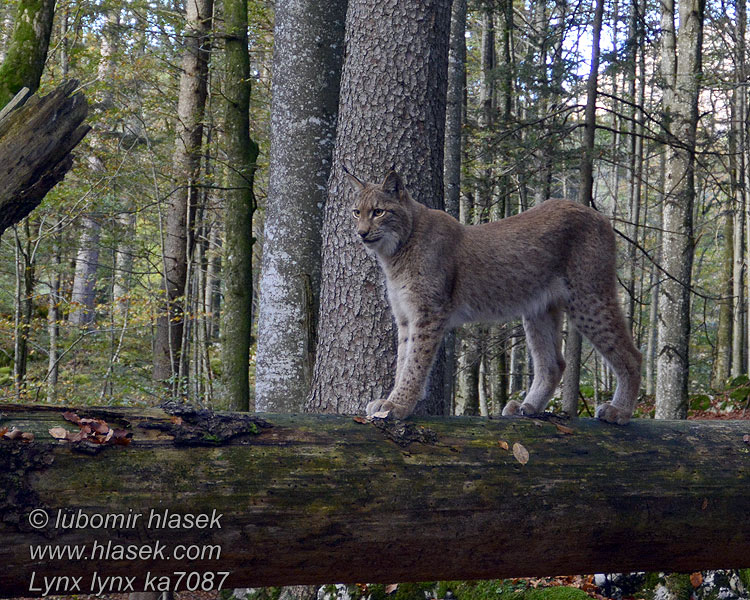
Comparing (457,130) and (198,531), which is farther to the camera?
(457,130)

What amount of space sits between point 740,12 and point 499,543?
1858cm

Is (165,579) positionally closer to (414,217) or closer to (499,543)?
(499,543)

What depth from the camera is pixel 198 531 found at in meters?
2.88

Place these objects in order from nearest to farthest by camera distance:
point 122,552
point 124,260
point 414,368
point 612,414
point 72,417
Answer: point 122,552 < point 72,417 < point 612,414 < point 414,368 < point 124,260

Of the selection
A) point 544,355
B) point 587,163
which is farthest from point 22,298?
point 544,355

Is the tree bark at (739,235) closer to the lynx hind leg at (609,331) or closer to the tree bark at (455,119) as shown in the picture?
the tree bark at (455,119)

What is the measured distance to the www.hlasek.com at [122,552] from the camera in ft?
8.90

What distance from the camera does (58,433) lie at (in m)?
2.91

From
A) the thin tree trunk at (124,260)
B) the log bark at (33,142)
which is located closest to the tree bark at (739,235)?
the thin tree trunk at (124,260)

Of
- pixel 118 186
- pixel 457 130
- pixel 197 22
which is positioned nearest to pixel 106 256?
pixel 118 186

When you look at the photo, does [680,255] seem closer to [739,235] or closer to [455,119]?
[455,119]

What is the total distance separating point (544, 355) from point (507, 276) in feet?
2.48

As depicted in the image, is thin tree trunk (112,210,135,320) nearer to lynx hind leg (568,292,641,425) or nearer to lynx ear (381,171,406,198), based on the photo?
lynx ear (381,171,406,198)

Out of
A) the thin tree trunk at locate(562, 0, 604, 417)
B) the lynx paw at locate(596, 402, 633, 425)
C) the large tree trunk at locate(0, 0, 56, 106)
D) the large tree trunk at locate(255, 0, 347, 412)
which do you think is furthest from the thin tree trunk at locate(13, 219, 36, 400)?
the lynx paw at locate(596, 402, 633, 425)
